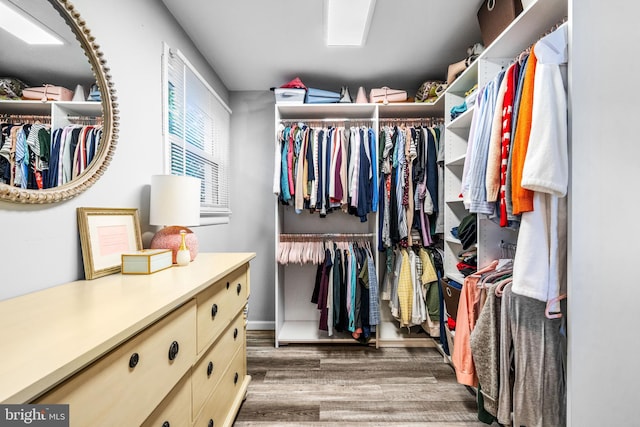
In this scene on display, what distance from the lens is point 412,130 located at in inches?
95.1

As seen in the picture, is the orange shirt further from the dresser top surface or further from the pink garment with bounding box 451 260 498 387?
the dresser top surface

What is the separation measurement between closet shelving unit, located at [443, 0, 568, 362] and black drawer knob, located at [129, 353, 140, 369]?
160 centimetres

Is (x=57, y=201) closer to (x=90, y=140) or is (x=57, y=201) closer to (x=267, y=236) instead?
(x=90, y=140)

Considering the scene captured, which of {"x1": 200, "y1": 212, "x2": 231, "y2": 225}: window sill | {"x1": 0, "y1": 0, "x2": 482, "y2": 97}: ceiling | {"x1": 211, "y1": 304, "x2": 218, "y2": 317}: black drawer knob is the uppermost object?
{"x1": 0, "y1": 0, "x2": 482, "y2": 97}: ceiling

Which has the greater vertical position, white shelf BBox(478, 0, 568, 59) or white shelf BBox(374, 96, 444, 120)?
white shelf BBox(374, 96, 444, 120)

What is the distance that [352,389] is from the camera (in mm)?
1902

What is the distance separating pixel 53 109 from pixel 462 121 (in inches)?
87.2

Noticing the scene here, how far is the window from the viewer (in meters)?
1.80

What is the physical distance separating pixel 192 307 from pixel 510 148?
4.67 ft

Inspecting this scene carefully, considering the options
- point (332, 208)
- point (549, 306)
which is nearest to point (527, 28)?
point (549, 306)

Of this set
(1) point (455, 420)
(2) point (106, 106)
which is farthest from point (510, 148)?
(2) point (106, 106)

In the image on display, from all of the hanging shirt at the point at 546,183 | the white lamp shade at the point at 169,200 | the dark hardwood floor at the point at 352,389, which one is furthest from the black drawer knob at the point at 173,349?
the hanging shirt at the point at 546,183

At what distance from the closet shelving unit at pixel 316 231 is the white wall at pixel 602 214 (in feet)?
4.61

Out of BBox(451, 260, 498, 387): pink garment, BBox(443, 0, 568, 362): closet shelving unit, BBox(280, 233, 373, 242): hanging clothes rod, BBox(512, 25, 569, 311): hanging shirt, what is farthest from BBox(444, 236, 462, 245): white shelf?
BBox(512, 25, 569, 311): hanging shirt
